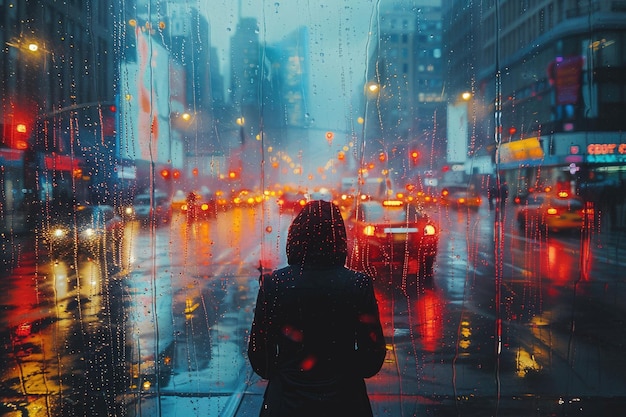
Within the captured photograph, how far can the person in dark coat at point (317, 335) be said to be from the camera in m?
2.44

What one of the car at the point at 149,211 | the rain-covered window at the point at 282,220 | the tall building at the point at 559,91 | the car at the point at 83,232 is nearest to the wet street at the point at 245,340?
the rain-covered window at the point at 282,220

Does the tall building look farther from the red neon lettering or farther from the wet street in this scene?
the wet street

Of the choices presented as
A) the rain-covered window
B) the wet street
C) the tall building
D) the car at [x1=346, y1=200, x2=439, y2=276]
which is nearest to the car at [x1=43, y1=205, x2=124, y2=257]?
the rain-covered window

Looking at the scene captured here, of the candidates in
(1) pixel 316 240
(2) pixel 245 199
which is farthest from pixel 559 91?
(1) pixel 316 240

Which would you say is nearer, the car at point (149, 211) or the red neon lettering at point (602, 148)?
the red neon lettering at point (602, 148)

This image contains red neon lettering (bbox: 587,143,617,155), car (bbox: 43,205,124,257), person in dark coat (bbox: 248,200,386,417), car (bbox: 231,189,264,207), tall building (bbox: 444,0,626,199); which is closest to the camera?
person in dark coat (bbox: 248,200,386,417)

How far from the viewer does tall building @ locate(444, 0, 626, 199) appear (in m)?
40.1

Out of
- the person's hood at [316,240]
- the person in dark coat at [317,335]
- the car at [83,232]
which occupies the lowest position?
the car at [83,232]

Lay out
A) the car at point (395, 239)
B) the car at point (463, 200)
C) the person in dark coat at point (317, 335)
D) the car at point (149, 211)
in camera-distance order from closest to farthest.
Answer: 1. the person in dark coat at point (317, 335)
2. the car at point (395, 239)
3. the car at point (149, 211)
4. the car at point (463, 200)

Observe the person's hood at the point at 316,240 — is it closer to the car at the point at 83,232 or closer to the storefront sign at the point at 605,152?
the car at the point at 83,232

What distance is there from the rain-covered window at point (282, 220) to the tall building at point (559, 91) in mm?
156

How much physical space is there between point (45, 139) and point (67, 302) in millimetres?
30034

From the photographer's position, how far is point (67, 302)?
959 cm

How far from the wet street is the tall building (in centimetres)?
2370
